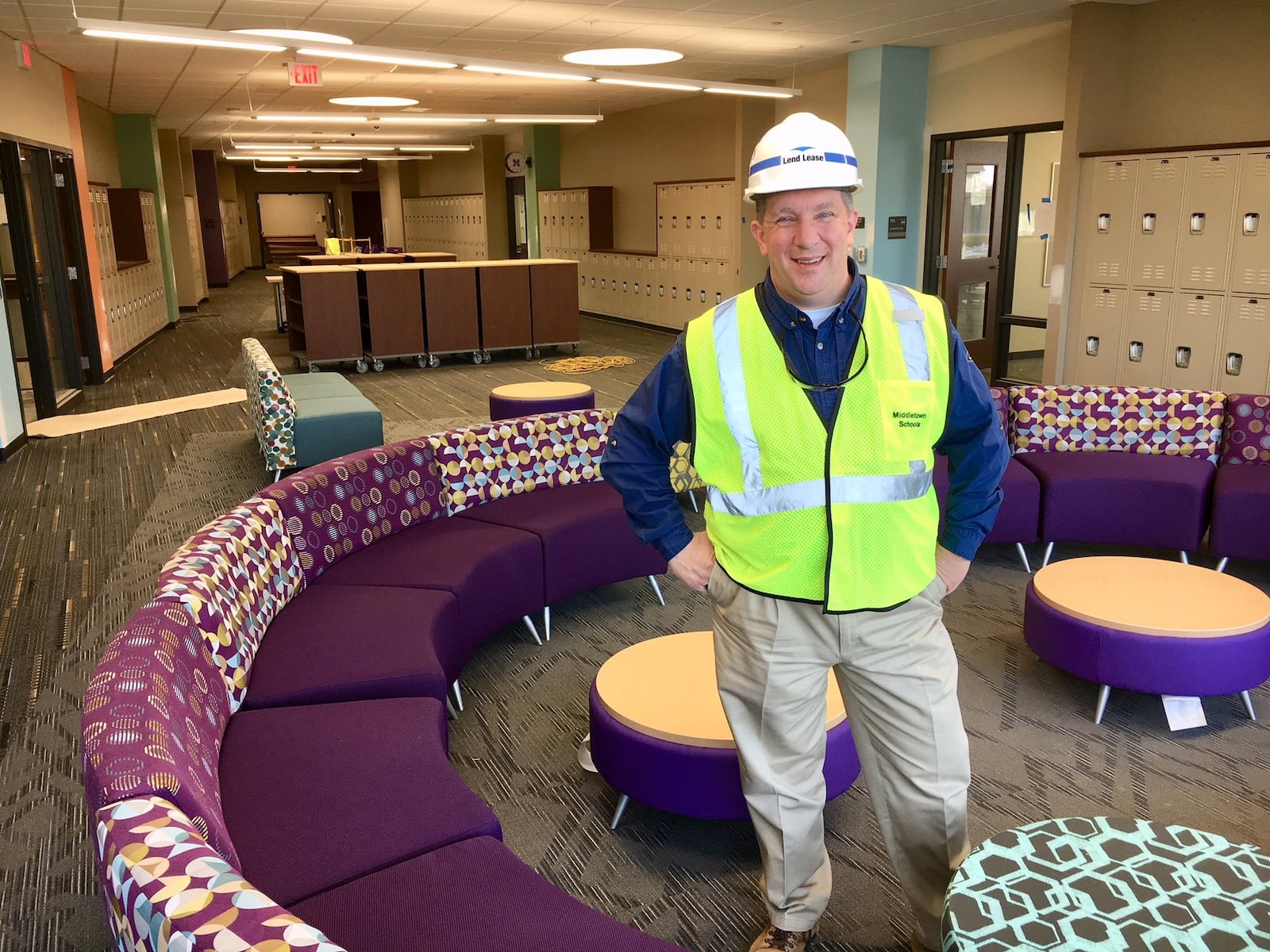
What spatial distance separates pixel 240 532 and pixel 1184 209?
22.2 ft

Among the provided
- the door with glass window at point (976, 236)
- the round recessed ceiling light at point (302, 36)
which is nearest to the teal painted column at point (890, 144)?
the door with glass window at point (976, 236)

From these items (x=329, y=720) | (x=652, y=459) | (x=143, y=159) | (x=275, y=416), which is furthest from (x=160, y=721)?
(x=143, y=159)

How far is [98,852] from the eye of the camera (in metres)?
1.58

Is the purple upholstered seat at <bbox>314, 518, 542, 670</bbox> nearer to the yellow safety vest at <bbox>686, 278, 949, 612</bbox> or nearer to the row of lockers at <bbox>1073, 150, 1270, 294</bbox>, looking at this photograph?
the yellow safety vest at <bbox>686, 278, 949, 612</bbox>

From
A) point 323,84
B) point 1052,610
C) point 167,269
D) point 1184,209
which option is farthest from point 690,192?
point 1052,610

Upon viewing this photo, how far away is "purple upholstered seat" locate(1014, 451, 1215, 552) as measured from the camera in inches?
178

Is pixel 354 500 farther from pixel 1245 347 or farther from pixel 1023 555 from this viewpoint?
pixel 1245 347

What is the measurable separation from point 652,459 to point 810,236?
0.55 metres

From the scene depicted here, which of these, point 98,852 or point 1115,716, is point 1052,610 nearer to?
point 1115,716

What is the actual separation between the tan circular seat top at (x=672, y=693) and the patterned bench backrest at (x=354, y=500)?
1201 mm

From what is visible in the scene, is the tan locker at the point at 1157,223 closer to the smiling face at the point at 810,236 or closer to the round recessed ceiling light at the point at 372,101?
the smiling face at the point at 810,236

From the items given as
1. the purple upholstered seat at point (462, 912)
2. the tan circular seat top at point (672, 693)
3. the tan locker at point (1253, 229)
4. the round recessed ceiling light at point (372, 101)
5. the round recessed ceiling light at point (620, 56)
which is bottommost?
the tan circular seat top at point (672, 693)

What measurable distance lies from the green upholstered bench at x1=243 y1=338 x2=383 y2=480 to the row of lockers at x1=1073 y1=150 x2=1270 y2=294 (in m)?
5.55

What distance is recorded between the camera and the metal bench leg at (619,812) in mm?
2717
